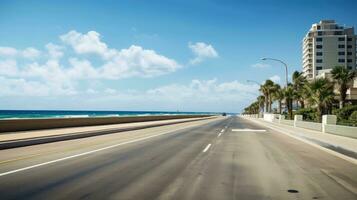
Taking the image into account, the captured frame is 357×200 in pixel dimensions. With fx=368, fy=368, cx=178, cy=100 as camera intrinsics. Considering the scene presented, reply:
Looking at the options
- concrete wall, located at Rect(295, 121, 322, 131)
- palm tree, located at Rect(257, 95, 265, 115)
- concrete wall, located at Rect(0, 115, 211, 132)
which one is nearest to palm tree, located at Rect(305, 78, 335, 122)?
concrete wall, located at Rect(295, 121, 322, 131)

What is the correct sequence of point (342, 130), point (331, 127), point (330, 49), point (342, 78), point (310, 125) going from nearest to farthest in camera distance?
point (342, 130)
point (331, 127)
point (310, 125)
point (342, 78)
point (330, 49)

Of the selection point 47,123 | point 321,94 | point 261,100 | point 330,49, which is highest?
point 330,49

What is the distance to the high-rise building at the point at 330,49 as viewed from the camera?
14725 centimetres

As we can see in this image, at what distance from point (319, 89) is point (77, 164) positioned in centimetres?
3698

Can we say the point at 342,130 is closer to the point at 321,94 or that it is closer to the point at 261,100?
the point at 321,94

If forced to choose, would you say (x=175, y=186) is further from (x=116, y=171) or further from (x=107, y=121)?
(x=107, y=121)

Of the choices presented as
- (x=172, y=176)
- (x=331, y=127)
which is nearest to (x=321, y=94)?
(x=331, y=127)

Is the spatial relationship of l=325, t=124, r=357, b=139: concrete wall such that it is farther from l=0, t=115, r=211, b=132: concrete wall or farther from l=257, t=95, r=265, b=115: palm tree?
l=257, t=95, r=265, b=115: palm tree

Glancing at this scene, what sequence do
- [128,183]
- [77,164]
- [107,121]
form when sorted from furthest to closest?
[107,121] < [77,164] < [128,183]

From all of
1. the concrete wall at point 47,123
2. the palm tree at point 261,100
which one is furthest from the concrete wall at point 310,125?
the palm tree at point 261,100

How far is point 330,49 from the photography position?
148500 millimetres

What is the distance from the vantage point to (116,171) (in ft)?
32.8

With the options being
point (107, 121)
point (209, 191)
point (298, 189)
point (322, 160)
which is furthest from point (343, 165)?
point (107, 121)

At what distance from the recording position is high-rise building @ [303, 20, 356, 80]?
14725 cm
